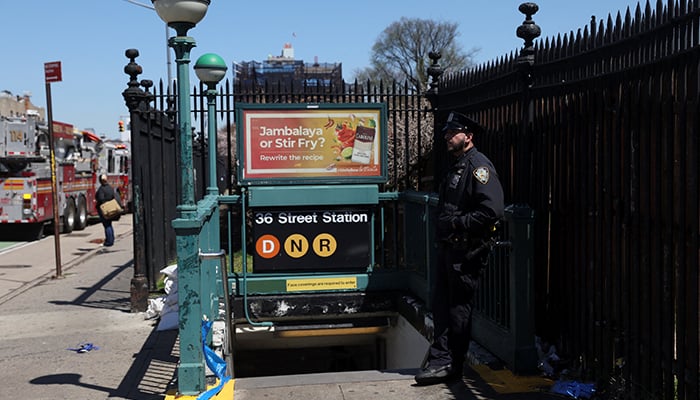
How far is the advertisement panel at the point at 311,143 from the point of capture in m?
8.56

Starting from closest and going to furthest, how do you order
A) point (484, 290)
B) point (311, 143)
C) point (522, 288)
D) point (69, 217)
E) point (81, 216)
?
point (522, 288), point (484, 290), point (311, 143), point (69, 217), point (81, 216)

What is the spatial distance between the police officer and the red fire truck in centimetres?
1407

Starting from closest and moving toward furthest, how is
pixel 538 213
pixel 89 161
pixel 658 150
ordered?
pixel 658 150, pixel 538 213, pixel 89 161

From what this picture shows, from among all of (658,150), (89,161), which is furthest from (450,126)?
(89,161)

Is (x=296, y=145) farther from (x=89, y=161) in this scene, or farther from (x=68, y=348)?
(x=89, y=161)

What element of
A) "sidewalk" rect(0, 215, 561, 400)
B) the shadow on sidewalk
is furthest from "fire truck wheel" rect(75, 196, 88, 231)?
the shadow on sidewalk

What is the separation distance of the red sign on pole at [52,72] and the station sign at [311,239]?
5.30 meters

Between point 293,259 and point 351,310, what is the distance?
0.96 metres

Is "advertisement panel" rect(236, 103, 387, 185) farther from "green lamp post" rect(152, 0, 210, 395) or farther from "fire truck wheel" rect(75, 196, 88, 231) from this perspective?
"fire truck wheel" rect(75, 196, 88, 231)

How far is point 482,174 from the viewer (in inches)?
199

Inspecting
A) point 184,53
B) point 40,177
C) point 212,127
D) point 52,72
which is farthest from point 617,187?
point 40,177

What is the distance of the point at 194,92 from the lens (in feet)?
30.1

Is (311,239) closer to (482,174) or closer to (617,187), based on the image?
(482,174)

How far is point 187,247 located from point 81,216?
65.3 feet
